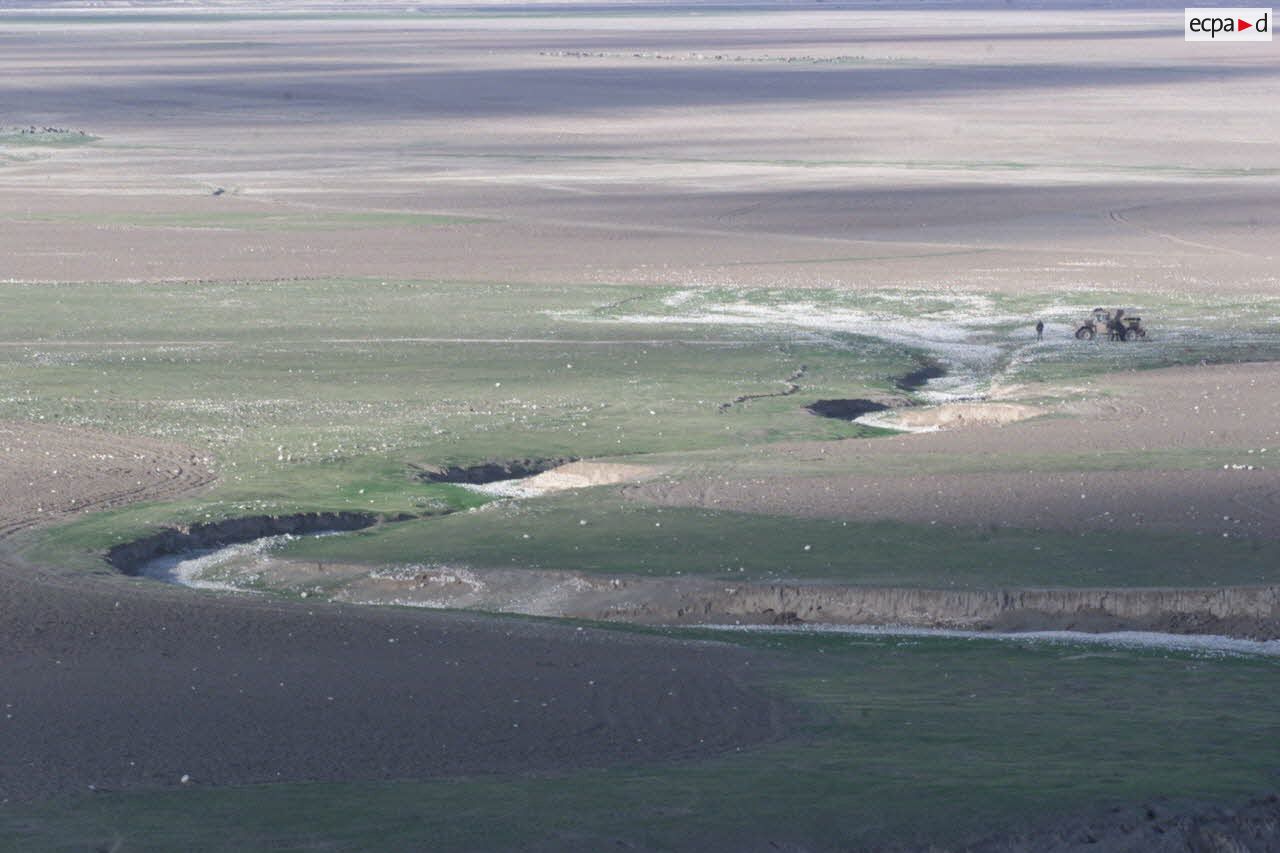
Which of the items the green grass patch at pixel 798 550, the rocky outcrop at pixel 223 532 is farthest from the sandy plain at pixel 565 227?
the rocky outcrop at pixel 223 532

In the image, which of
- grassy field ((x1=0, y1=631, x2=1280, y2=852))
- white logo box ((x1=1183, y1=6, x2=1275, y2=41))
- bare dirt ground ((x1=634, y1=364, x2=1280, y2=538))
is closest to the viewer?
grassy field ((x1=0, y1=631, x2=1280, y2=852))

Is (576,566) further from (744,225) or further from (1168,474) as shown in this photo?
(744,225)

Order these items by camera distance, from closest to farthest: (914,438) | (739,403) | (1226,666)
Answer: (1226,666)
(914,438)
(739,403)

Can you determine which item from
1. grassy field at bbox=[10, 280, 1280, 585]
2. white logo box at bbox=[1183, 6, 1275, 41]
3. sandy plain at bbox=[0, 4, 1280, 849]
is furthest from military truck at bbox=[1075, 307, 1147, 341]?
white logo box at bbox=[1183, 6, 1275, 41]

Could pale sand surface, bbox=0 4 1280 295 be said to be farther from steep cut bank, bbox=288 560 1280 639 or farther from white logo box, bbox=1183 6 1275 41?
steep cut bank, bbox=288 560 1280 639

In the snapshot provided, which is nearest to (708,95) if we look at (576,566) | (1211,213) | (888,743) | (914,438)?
(1211,213)

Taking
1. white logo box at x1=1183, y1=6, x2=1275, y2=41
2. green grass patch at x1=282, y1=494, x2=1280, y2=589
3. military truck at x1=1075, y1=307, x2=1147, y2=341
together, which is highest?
white logo box at x1=1183, y1=6, x2=1275, y2=41
